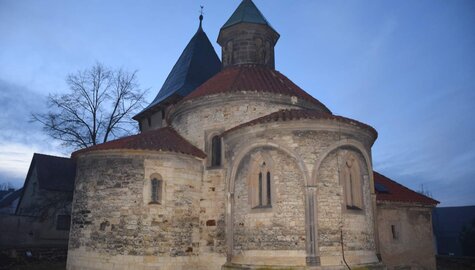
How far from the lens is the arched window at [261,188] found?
421 inches

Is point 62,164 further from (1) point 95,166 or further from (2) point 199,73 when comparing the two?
(1) point 95,166

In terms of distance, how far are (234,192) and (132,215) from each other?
310cm

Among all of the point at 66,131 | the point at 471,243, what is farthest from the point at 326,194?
the point at 471,243

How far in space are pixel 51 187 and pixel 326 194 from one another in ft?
58.5

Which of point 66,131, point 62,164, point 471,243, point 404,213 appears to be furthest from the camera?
point 471,243

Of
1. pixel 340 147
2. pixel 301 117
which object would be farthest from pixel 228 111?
pixel 340 147

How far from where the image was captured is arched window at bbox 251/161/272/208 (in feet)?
35.1

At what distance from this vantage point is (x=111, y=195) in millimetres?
11359

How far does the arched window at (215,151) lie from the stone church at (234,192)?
0.03 m

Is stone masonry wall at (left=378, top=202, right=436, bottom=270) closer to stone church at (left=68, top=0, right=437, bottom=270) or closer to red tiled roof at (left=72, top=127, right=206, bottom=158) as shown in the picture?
stone church at (left=68, top=0, right=437, bottom=270)

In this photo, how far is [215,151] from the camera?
12875 mm

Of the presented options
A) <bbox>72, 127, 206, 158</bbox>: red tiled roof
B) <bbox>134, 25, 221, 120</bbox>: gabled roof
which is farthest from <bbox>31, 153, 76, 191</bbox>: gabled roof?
<bbox>72, 127, 206, 158</bbox>: red tiled roof

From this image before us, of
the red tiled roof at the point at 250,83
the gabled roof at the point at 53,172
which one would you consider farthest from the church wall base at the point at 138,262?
the gabled roof at the point at 53,172

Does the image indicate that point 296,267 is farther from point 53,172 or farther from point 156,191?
point 53,172
